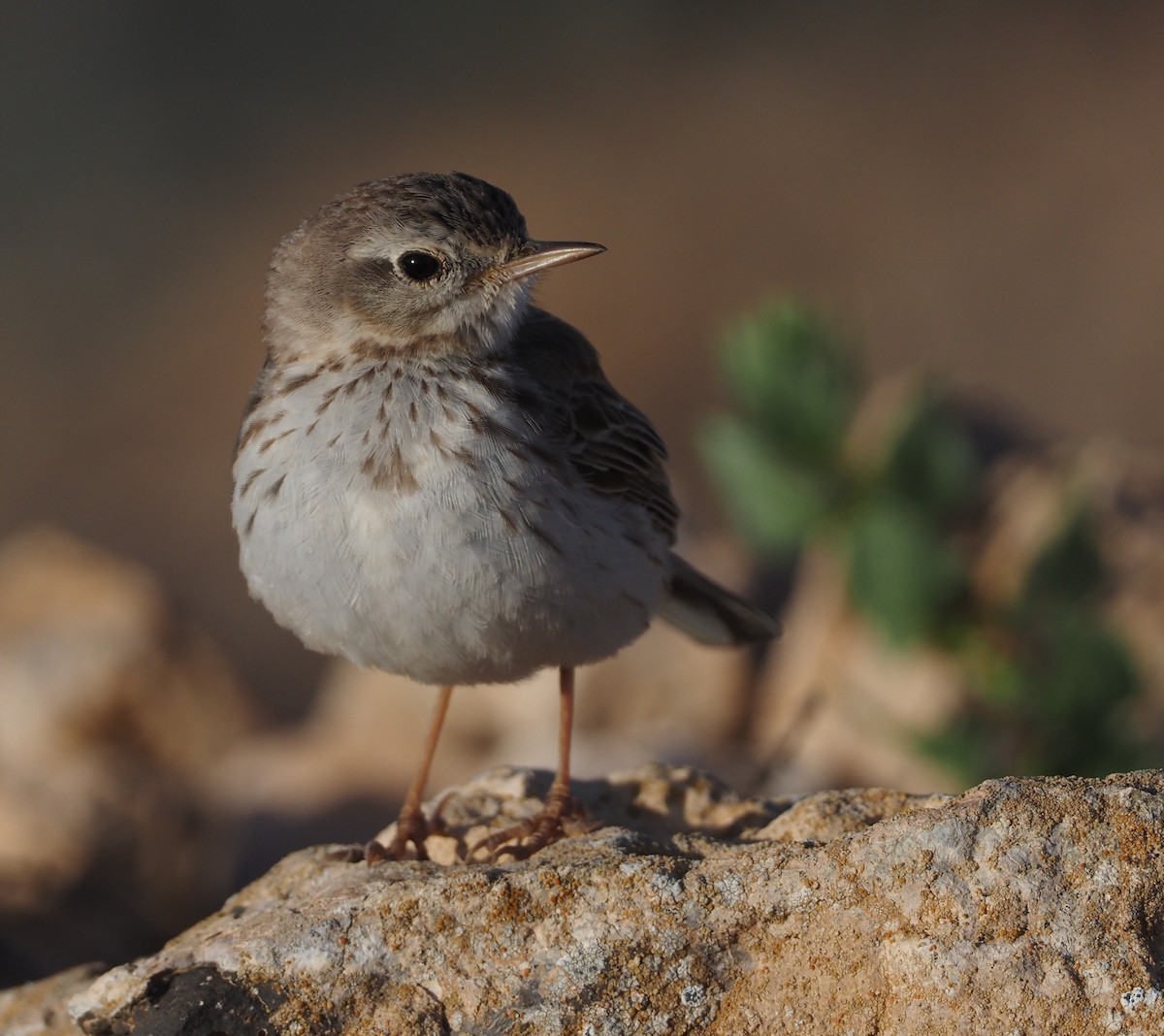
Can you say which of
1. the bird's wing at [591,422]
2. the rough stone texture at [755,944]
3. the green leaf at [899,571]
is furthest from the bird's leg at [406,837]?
the green leaf at [899,571]

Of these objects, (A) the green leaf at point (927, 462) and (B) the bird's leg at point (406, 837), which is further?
(A) the green leaf at point (927, 462)

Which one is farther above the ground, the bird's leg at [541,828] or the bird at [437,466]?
the bird at [437,466]

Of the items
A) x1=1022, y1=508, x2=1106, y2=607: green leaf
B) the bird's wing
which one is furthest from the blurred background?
the bird's wing

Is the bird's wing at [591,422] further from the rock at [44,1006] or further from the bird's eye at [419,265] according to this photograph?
the rock at [44,1006]

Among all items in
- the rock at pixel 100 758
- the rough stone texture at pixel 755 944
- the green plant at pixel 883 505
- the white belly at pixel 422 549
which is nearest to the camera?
the rough stone texture at pixel 755 944

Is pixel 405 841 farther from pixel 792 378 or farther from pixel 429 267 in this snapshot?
pixel 792 378

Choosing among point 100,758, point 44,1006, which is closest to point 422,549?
point 44,1006

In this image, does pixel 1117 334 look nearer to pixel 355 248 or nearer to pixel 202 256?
pixel 202 256

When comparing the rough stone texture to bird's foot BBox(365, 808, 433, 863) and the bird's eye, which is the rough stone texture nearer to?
bird's foot BBox(365, 808, 433, 863)
